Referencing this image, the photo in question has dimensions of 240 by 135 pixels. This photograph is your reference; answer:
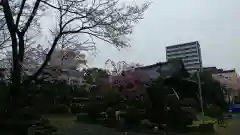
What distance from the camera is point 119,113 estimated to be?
20.4 metres

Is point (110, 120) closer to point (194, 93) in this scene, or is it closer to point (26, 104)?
point (26, 104)

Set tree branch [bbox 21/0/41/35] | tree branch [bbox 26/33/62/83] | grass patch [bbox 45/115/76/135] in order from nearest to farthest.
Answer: tree branch [bbox 21/0/41/35], tree branch [bbox 26/33/62/83], grass patch [bbox 45/115/76/135]

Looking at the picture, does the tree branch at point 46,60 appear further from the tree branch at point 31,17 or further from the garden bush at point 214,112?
the garden bush at point 214,112

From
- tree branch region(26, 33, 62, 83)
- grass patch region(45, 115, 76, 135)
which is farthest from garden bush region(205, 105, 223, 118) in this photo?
tree branch region(26, 33, 62, 83)

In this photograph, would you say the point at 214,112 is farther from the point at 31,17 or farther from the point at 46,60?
the point at 31,17

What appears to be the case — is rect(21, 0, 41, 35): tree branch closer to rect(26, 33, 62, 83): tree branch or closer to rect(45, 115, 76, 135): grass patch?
rect(26, 33, 62, 83): tree branch

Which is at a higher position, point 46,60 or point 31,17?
point 31,17

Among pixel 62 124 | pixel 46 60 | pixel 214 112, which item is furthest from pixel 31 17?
pixel 214 112

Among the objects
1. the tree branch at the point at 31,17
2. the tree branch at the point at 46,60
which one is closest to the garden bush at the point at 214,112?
the tree branch at the point at 46,60

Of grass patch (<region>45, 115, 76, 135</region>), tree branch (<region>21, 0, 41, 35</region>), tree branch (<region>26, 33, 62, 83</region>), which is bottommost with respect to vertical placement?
grass patch (<region>45, 115, 76, 135</region>)

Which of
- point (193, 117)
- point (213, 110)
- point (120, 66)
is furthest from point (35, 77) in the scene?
point (120, 66)

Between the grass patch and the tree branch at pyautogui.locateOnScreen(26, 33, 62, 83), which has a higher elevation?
the tree branch at pyautogui.locateOnScreen(26, 33, 62, 83)

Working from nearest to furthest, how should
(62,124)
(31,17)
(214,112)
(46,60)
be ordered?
(31,17)
(46,60)
(62,124)
(214,112)

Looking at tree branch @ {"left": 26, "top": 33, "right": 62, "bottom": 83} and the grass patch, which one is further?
the grass patch
